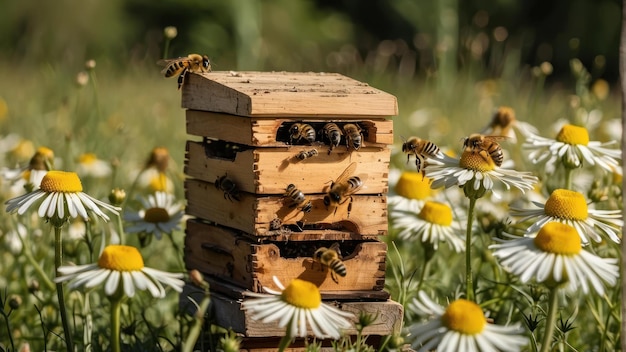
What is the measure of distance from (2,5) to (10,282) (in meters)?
20.0

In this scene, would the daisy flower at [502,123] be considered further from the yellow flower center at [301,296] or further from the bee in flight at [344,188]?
the yellow flower center at [301,296]

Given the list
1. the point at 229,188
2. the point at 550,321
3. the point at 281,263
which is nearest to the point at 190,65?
the point at 229,188

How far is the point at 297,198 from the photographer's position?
254 cm

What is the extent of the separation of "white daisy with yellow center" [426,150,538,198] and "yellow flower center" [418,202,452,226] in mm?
413

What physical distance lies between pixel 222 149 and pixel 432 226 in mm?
682

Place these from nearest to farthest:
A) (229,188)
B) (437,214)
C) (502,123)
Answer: (229,188), (437,214), (502,123)

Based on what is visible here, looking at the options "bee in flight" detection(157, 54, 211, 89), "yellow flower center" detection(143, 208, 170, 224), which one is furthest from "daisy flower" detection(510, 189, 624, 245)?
"yellow flower center" detection(143, 208, 170, 224)

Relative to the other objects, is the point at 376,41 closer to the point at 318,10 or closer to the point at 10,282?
the point at 318,10

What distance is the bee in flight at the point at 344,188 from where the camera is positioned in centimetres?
258

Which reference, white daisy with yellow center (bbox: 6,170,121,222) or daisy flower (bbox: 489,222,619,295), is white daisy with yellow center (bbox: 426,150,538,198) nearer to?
daisy flower (bbox: 489,222,619,295)

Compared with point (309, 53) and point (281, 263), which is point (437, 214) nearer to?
point (281, 263)

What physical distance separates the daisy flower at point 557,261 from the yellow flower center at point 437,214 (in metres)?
1.01

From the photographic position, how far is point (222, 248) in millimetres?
2785

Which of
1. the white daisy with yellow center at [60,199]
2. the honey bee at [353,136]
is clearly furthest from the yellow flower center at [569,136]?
the white daisy with yellow center at [60,199]
